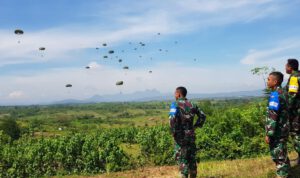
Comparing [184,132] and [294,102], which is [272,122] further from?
[184,132]

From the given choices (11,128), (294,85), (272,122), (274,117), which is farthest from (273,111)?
(11,128)

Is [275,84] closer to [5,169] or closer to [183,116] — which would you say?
[183,116]

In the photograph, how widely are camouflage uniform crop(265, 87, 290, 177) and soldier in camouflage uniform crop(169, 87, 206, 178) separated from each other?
2374 mm

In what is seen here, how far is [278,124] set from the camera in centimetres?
913

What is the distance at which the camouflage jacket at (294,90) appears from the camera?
32.7 ft

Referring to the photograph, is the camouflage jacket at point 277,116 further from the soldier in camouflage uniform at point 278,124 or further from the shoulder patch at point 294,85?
the shoulder patch at point 294,85

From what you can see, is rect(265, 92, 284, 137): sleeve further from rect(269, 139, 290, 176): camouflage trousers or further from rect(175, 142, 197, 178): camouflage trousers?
rect(175, 142, 197, 178): camouflage trousers

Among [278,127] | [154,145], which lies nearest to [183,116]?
[278,127]

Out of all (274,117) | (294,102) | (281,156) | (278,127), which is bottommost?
(281,156)

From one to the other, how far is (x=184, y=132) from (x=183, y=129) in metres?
0.10

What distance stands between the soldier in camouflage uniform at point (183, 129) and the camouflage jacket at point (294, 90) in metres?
2.62

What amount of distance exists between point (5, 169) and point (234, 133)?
83.7 ft

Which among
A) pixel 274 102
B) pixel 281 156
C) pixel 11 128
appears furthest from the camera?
pixel 11 128

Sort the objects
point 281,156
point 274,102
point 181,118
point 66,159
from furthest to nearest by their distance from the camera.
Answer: point 66,159, point 181,118, point 281,156, point 274,102
